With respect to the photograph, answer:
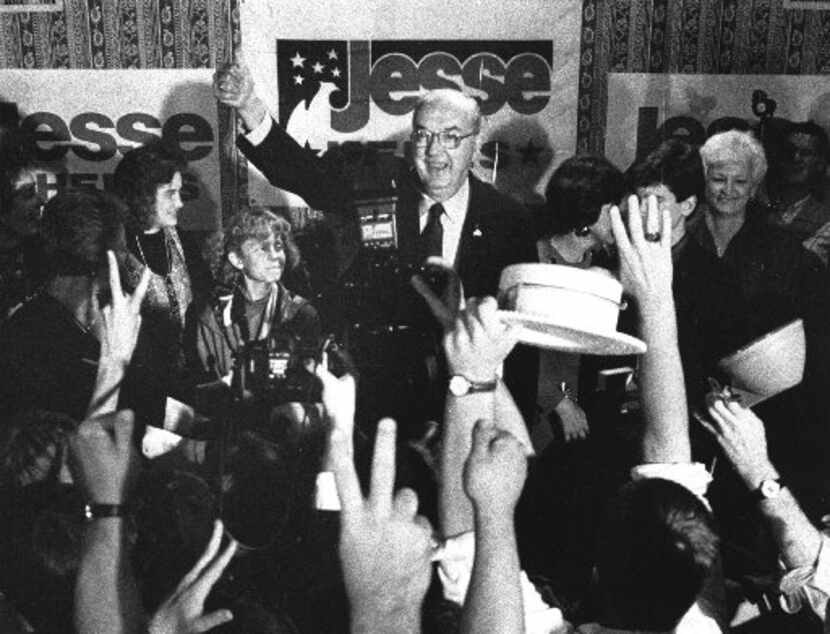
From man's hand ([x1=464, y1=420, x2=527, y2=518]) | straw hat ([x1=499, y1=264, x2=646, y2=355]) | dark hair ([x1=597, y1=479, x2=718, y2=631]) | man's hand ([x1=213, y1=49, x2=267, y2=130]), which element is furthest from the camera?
man's hand ([x1=213, y1=49, x2=267, y2=130])

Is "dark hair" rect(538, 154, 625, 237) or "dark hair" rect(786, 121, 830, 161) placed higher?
"dark hair" rect(786, 121, 830, 161)

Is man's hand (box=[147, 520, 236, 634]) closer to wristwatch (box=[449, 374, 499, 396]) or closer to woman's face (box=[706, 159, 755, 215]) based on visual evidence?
wristwatch (box=[449, 374, 499, 396])

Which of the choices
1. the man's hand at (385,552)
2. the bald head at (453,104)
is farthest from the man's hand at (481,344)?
the bald head at (453,104)

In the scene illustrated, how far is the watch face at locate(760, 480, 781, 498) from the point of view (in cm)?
167

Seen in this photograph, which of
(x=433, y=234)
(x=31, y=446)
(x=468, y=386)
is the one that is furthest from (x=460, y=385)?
(x=31, y=446)

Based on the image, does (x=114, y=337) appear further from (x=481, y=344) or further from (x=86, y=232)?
(x=481, y=344)

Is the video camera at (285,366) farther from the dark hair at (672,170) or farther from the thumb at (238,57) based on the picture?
the dark hair at (672,170)

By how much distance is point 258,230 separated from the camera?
1724mm

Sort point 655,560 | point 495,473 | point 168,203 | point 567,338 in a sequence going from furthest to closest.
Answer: point 168,203 → point 567,338 → point 495,473 → point 655,560

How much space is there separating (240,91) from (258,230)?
0.26m

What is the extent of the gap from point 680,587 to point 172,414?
3.30ft

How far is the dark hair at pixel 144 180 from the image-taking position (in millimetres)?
1747

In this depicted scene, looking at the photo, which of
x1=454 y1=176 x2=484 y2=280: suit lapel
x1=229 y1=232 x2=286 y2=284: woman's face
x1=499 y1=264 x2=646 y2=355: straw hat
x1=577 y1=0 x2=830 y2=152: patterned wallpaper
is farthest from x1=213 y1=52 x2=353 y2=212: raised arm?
x1=577 y1=0 x2=830 y2=152: patterned wallpaper

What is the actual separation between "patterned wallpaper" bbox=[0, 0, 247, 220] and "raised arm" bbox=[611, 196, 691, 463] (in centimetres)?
80
